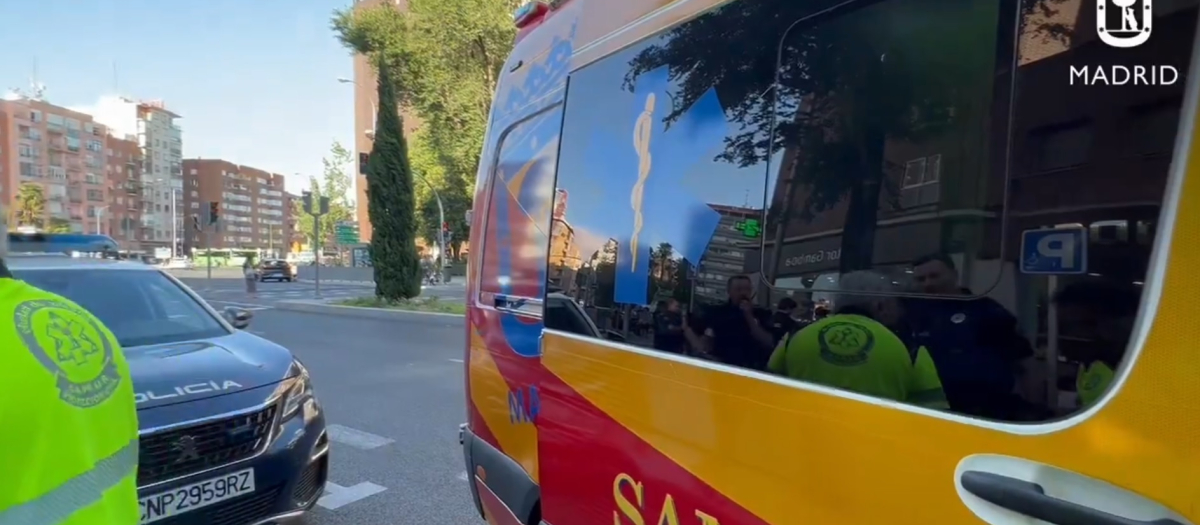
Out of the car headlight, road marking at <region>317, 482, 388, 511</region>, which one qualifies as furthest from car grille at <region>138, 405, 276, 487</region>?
road marking at <region>317, 482, 388, 511</region>

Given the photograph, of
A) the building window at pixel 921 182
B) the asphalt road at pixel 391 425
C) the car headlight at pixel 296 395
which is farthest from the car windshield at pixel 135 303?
the building window at pixel 921 182

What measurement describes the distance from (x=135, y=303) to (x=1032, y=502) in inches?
204

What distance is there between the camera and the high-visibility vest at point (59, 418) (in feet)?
4.09

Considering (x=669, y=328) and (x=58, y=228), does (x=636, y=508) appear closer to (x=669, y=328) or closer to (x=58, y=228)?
(x=669, y=328)

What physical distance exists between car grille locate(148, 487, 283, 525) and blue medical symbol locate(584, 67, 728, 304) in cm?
247

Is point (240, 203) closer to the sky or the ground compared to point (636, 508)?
closer to the sky

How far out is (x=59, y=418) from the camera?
1318 millimetres

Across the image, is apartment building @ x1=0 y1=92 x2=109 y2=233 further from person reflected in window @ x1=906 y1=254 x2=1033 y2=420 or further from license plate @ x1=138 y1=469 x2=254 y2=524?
person reflected in window @ x1=906 y1=254 x2=1033 y2=420

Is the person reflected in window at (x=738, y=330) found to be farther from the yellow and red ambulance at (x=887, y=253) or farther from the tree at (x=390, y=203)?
the tree at (x=390, y=203)

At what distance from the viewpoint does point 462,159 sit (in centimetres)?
2783

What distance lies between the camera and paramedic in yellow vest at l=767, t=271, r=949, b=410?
55.5 inches

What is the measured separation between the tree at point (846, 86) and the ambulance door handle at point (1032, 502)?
1.53 feet

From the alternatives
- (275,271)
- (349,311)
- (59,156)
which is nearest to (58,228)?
(349,311)

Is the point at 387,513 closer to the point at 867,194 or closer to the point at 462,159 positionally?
the point at 867,194
